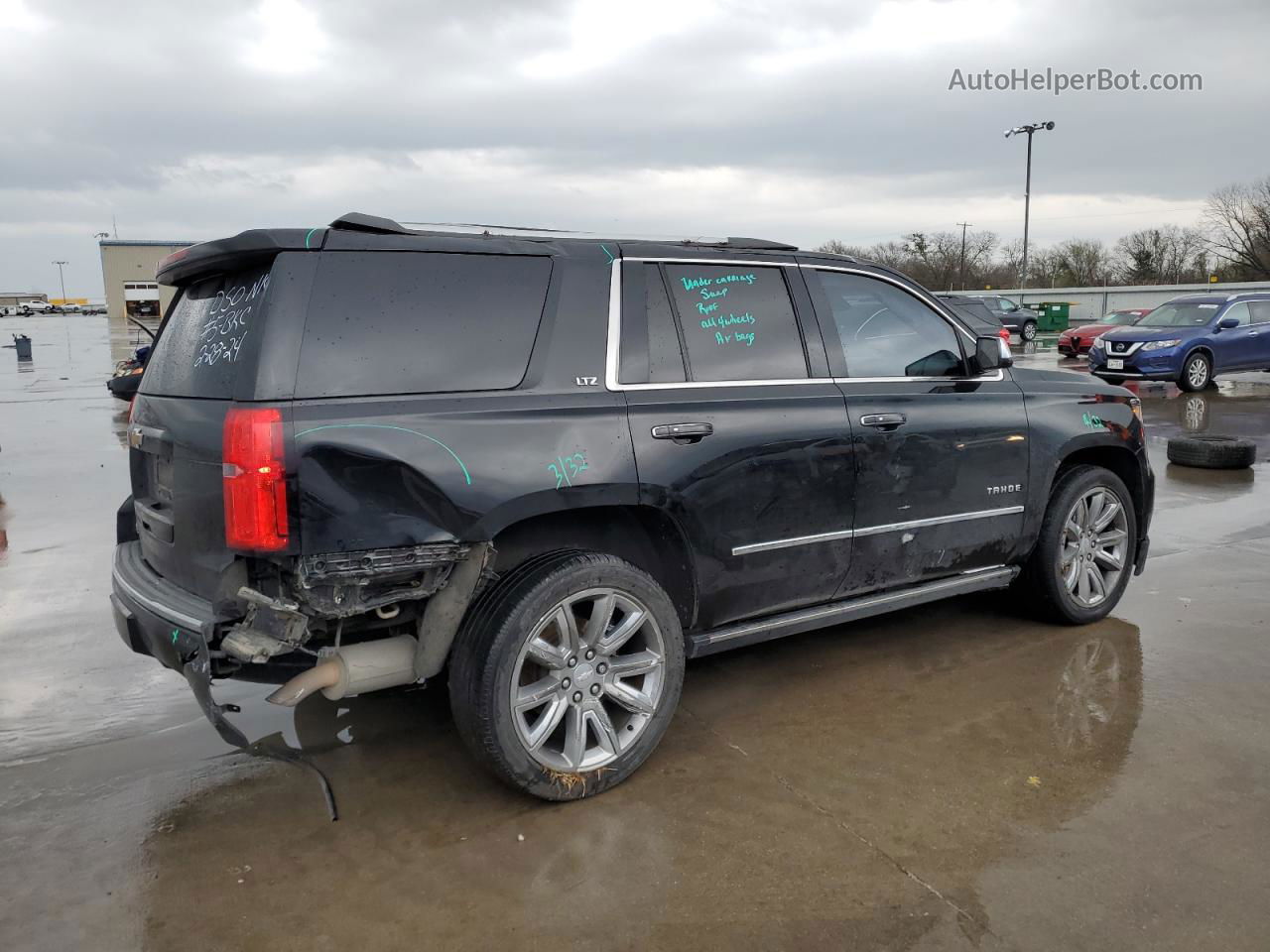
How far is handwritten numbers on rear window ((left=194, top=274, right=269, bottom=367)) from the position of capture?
314 centimetres

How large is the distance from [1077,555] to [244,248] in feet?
13.8

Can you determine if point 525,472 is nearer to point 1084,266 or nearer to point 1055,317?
point 1055,317

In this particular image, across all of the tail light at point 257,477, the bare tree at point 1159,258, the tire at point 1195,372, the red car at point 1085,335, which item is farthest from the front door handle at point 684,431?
the bare tree at point 1159,258

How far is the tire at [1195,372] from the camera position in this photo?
16938mm

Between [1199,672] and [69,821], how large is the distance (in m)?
4.69

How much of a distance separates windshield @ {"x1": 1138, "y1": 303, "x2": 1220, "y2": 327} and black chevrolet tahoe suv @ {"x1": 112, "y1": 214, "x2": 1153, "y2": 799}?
51.6 ft

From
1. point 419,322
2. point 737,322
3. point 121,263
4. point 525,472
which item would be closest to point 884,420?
point 737,322

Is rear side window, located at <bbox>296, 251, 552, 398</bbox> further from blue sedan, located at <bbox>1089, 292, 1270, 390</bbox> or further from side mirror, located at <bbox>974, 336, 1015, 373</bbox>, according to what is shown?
blue sedan, located at <bbox>1089, 292, 1270, 390</bbox>

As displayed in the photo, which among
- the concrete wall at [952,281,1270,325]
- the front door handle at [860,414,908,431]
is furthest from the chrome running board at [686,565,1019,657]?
the concrete wall at [952,281,1270,325]

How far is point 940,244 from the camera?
75.2m

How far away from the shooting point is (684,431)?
143 inches

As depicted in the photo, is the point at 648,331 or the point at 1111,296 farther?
the point at 1111,296

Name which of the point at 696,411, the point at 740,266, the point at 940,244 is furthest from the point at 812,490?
the point at 940,244

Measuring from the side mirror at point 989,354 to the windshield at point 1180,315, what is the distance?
15184mm
